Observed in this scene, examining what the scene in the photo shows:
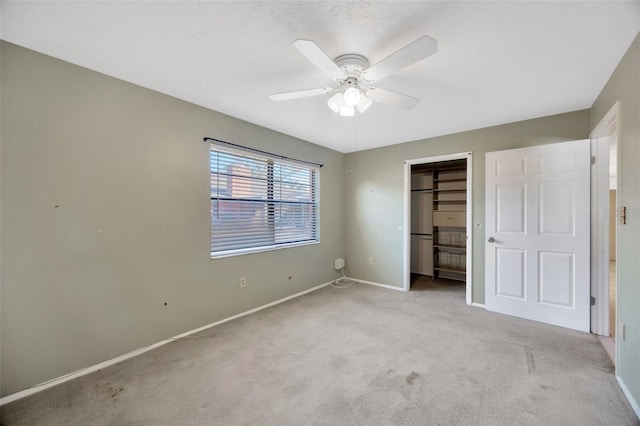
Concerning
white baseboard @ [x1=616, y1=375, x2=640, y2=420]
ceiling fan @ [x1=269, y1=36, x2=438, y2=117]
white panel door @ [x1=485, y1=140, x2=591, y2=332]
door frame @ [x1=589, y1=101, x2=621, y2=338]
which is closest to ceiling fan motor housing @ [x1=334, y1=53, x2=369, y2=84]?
ceiling fan @ [x1=269, y1=36, x2=438, y2=117]

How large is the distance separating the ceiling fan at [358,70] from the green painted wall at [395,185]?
196 centimetres

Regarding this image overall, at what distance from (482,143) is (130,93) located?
3942 millimetres

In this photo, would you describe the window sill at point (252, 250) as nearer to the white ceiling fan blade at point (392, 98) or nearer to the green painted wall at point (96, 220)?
the green painted wall at point (96, 220)

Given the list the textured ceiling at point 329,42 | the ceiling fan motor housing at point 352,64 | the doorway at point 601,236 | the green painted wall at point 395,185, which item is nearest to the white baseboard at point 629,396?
the doorway at point 601,236

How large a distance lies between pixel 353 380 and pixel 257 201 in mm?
2181

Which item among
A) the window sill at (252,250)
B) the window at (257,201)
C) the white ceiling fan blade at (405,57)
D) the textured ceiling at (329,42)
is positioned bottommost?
the window sill at (252,250)

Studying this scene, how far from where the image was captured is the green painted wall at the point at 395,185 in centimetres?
303

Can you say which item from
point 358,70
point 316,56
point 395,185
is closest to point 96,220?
point 316,56

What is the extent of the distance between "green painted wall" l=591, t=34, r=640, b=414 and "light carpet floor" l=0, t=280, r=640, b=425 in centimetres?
28

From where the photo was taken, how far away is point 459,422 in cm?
153

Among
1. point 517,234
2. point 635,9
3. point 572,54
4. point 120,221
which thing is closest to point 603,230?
point 517,234

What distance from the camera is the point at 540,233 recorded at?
293 centimetres

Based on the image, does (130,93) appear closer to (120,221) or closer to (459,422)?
(120,221)

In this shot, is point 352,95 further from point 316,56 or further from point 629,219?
point 629,219
